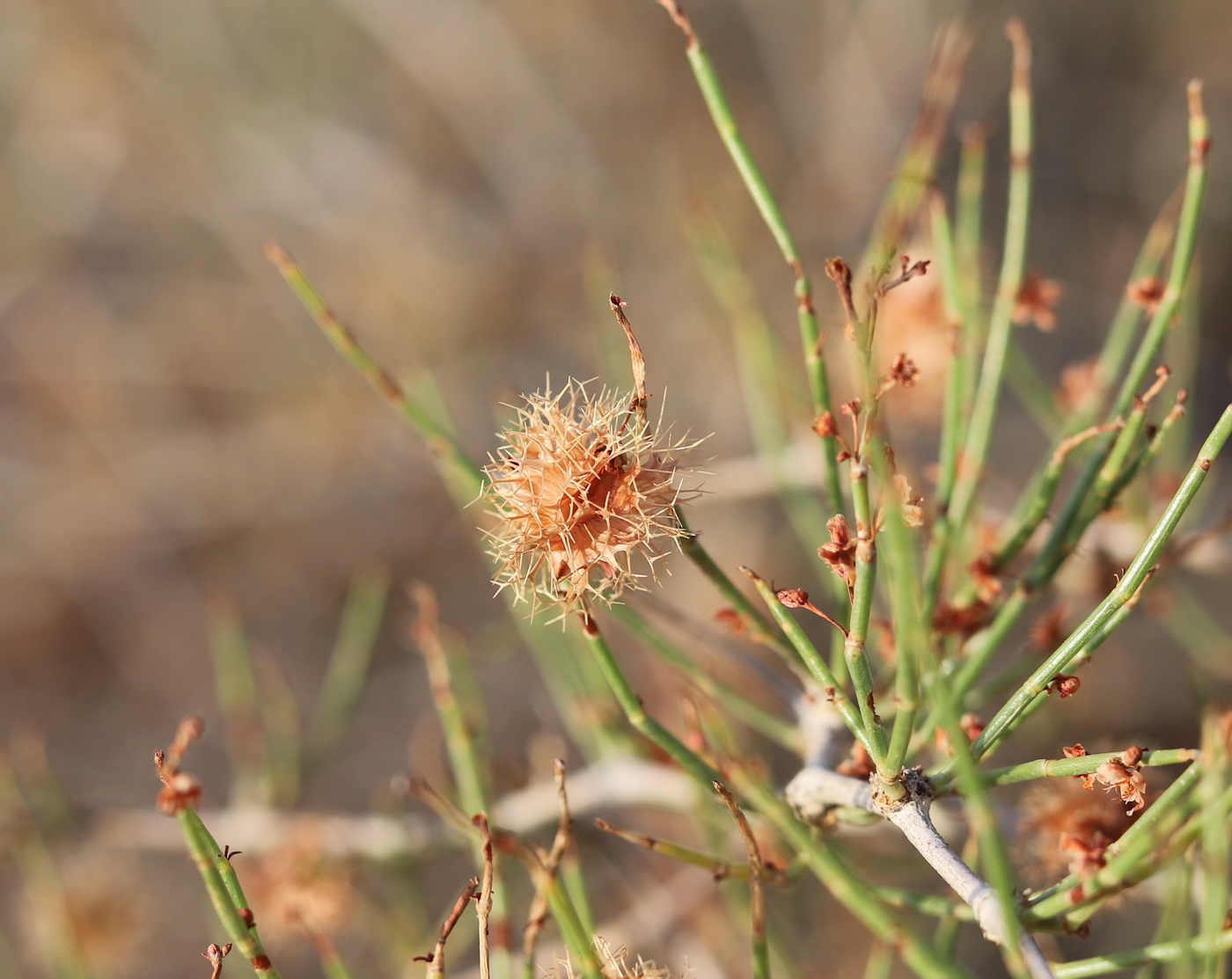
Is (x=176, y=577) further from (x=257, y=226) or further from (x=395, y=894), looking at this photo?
(x=395, y=894)

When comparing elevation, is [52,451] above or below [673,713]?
above

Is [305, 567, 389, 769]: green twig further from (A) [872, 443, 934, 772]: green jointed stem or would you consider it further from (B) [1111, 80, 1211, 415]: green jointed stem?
(B) [1111, 80, 1211, 415]: green jointed stem

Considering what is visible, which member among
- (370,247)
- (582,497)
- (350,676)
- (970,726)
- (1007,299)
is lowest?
(970,726)

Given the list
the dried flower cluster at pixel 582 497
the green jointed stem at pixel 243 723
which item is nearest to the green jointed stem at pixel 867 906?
the dried flower cluster at pixel 582 497

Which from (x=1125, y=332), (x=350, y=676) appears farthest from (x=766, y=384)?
(x=350, y=676)

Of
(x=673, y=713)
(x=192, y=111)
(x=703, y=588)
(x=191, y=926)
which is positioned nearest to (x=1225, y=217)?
(x=703, y=588)

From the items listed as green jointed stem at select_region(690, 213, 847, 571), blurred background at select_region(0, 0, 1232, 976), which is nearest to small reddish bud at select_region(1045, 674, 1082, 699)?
green jointed stem at select_region(690, 213, 847, 571)

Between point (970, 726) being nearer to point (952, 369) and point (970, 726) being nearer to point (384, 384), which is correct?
point (952, 369)
